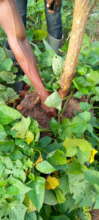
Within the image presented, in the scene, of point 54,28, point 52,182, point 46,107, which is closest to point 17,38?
point 46,107

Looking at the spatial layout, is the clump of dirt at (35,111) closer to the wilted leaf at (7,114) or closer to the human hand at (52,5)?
the wilted leaf at (7,114)

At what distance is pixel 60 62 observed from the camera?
1.70m

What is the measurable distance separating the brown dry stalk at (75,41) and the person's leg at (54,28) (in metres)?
0.79

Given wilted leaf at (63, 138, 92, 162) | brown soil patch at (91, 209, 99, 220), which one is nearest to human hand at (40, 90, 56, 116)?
wilted leaf at (63, 138, 92, 162)

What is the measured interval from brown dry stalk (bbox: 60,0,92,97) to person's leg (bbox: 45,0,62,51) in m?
0.79

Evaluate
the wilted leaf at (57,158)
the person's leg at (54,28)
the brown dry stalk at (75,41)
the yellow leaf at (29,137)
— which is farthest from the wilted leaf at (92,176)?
the person's leg at (54,28)

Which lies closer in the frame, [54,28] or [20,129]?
[20,129]

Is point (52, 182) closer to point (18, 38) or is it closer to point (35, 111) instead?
point (35, 111)

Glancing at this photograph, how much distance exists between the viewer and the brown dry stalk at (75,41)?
132 cm

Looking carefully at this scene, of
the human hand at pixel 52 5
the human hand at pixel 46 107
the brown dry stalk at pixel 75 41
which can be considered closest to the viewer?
the brown dry stalk at pixel 75 41

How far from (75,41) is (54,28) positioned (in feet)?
3.19

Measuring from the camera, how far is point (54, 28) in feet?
7.79

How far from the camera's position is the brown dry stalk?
52.1 inches

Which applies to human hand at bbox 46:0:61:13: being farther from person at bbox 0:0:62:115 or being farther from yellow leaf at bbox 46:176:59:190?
yellow leaf at bbox 46:176:59:190
